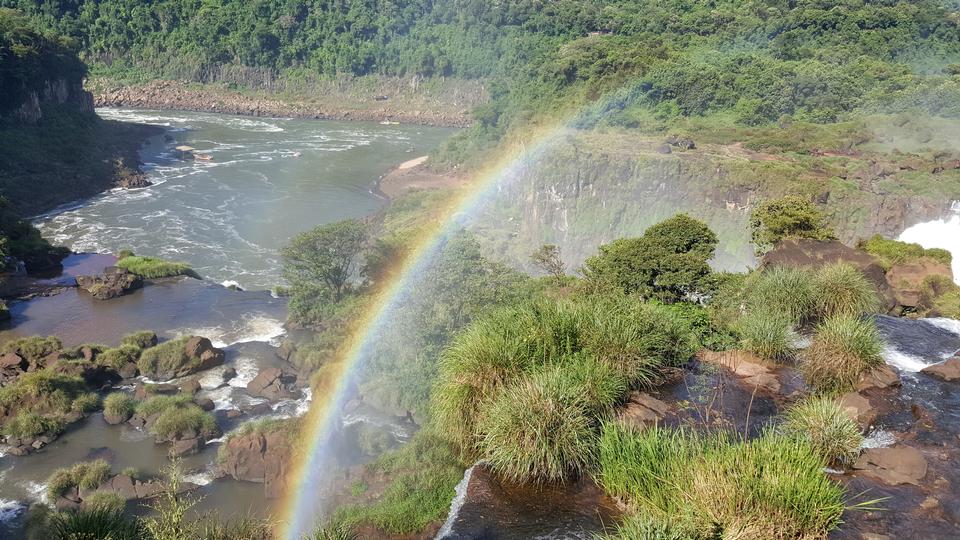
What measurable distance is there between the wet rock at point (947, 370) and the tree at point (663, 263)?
9492 mm

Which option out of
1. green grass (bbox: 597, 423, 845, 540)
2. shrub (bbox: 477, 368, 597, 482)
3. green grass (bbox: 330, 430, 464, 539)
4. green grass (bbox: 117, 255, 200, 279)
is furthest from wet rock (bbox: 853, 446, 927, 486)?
green grass (bbox: 117, 255, 200, 279)

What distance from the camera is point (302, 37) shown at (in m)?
158

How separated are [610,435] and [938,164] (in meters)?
45.7

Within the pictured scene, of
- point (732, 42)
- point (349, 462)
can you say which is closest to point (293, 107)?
point (732, 42)

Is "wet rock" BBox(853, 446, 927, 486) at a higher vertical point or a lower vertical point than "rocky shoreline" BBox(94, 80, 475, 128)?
higher

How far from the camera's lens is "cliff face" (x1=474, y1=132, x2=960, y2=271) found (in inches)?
1586

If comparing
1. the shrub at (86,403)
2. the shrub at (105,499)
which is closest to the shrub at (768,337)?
the shrub at (105,499)

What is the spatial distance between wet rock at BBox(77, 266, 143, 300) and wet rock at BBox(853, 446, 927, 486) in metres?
44.7

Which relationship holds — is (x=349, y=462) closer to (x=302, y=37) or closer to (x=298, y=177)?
(x=298, y=177)

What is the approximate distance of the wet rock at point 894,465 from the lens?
9766 mm

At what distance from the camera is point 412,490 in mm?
17828

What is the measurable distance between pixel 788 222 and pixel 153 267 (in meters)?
41.7

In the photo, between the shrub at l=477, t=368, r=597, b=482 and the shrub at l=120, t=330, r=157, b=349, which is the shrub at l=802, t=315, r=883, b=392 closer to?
the shrub at l=477, t=368, r=597, b=482

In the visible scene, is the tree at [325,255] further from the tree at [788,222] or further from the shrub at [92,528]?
the shrub at [92,528]
